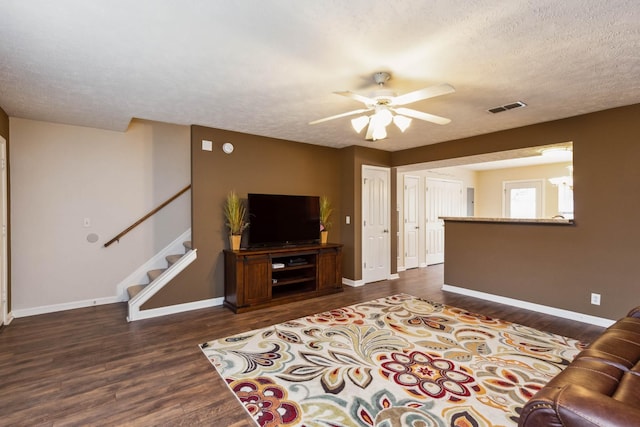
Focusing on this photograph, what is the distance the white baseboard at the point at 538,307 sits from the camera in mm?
3602

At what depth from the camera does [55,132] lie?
407 cm

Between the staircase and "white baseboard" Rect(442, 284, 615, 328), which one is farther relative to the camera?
the staircase

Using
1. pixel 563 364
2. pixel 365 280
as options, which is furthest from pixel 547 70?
pixel 365 280

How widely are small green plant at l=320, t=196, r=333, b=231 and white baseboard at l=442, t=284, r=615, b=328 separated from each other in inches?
88.6

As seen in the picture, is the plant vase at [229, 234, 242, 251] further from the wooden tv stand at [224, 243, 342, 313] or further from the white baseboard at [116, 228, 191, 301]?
the white baseboard at [116, 228, 191, 301]

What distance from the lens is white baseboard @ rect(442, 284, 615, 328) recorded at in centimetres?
360

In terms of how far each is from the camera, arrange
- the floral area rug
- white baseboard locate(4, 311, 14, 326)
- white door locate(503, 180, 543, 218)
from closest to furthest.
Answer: the floral area rug < white baseboard locate(4, 311, 14, 326) < white door locate(503, 180, 543, 218)

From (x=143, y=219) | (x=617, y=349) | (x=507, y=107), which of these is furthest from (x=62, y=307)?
(x=507, y=107)

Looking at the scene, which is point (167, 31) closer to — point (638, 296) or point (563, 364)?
point (563, 364)

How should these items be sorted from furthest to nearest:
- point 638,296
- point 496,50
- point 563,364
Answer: point 638,296
point 563,364
point 496,50

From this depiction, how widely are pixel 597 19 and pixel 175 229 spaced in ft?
17.2

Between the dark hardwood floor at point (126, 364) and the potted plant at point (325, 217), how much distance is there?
1155 mm

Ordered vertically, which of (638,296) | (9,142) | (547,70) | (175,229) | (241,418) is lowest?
(241,418)

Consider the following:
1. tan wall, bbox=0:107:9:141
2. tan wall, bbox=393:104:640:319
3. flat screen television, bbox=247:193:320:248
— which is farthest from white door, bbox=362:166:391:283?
tan wall, bbox=0:107:9:141
